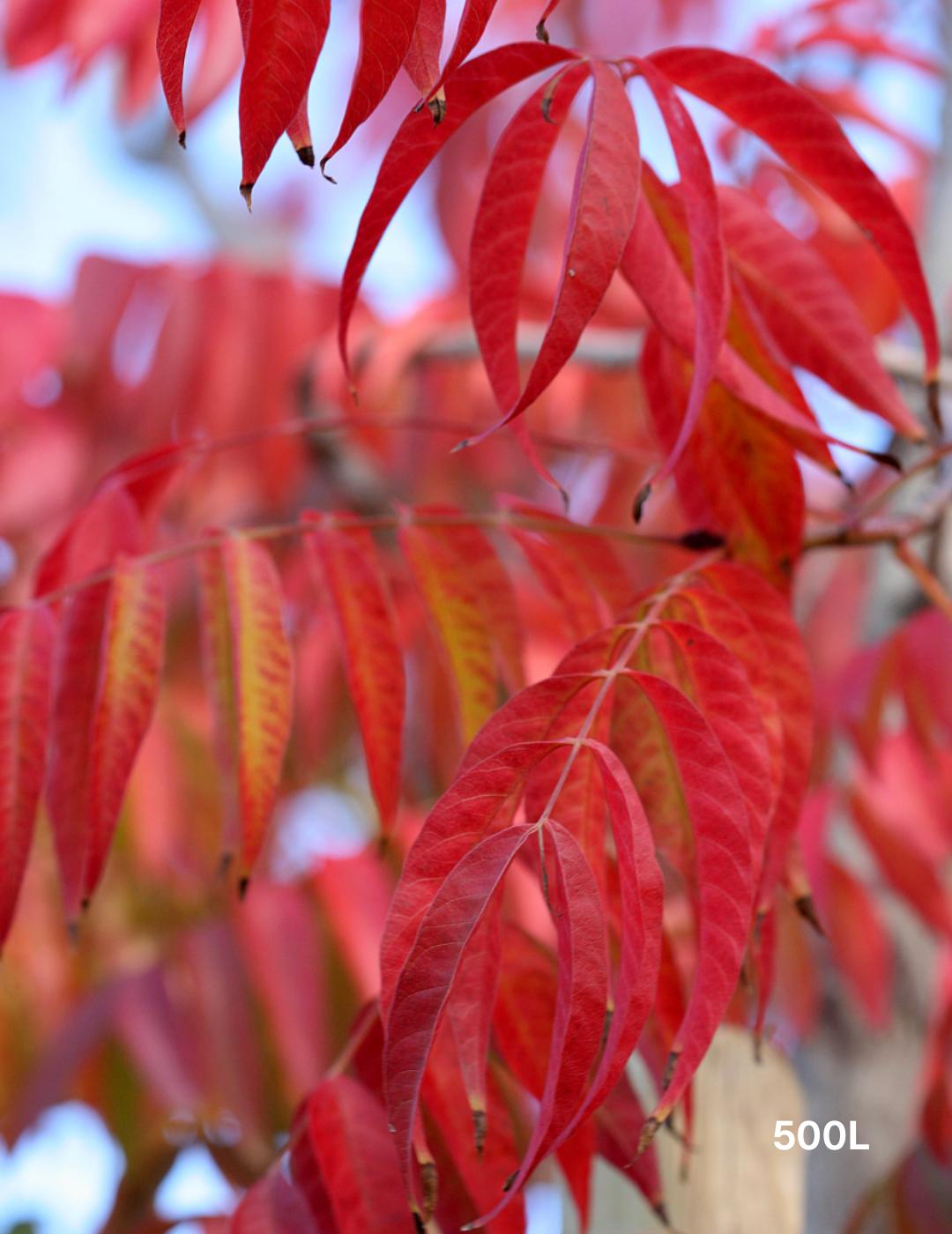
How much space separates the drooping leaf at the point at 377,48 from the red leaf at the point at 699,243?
140 millimetres

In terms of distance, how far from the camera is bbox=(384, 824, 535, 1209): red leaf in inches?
14.8

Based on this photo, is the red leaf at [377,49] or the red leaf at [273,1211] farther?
the red leaf at [273,1211]

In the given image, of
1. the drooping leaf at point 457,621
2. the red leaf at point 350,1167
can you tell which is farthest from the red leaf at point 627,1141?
the drooping leaf at point 457,621

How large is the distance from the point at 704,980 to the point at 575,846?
66 mm

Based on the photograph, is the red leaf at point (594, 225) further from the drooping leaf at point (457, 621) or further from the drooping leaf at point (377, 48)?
the drooping leaf at point (457, 621)

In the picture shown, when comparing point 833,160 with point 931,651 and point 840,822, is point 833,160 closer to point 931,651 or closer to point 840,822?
point 931,651

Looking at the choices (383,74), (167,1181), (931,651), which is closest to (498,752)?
(383,74)

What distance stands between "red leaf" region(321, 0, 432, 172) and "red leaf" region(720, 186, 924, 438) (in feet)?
0.87

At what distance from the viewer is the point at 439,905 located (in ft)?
1.26

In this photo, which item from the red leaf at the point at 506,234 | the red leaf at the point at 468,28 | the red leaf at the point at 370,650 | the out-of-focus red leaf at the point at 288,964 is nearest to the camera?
the red leaf at the point at 468,28

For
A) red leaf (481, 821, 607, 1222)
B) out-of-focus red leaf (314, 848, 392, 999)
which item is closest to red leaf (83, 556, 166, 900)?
red leaf (481, 821, 607, 1222)

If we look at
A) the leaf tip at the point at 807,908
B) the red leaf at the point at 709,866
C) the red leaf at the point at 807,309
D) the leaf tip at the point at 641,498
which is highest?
the red leaf at the point at 807,309

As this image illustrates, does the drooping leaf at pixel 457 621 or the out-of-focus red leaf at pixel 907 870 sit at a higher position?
the drooping leaf at pixel 457 621

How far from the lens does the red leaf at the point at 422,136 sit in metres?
0.43
